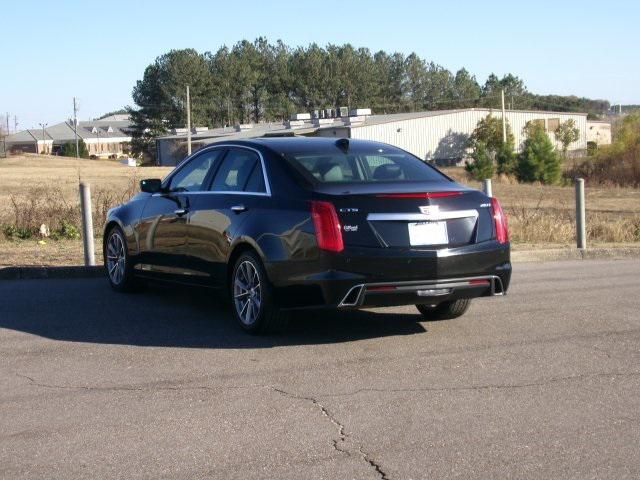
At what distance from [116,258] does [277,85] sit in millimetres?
114548

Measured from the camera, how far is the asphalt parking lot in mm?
5246

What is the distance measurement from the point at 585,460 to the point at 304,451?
144 centimetres

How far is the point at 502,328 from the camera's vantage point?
8805 millimetres

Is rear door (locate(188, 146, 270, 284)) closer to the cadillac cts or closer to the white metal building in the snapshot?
the cadillac cts

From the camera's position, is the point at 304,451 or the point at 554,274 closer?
the point at 304,451

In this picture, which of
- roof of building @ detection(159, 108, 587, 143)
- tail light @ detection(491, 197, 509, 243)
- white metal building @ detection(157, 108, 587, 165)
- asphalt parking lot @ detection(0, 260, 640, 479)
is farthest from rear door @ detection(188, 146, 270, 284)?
white metal building @ detection(157, 108, 587, 165)

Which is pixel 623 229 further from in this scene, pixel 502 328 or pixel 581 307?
pixel 502 328

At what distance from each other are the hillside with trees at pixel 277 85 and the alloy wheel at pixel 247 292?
102895mm

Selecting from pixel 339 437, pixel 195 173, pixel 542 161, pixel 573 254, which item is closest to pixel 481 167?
pixel 542 161

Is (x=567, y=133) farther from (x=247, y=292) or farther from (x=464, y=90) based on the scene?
(x=247, y=292)

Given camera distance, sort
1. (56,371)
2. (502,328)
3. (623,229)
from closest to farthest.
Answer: (56,371)
(502,328)
(623,229)

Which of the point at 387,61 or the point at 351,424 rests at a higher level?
the point at 387,61

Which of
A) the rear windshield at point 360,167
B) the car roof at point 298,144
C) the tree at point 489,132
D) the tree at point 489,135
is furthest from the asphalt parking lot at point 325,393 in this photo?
the tree at point 489,132

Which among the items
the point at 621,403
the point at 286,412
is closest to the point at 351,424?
the point at 286,412
